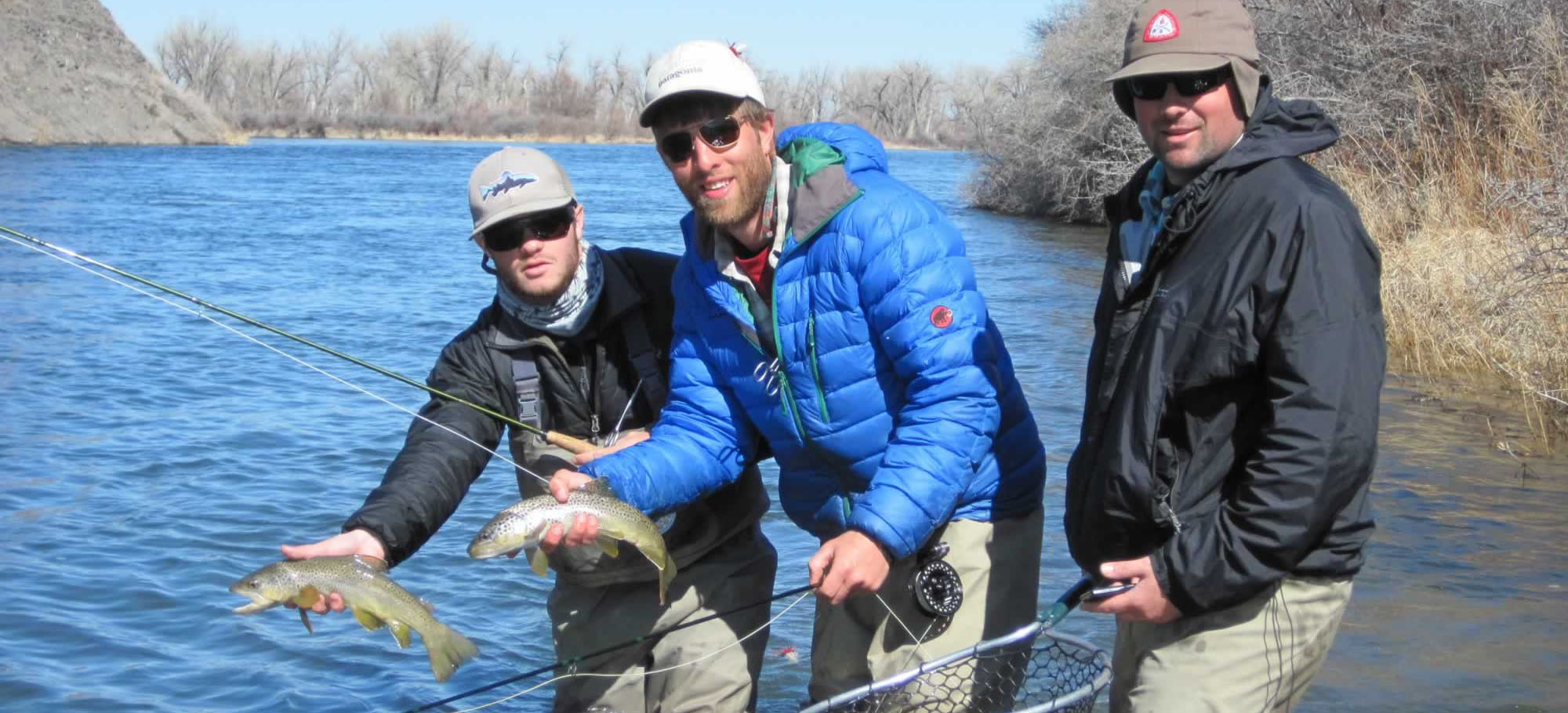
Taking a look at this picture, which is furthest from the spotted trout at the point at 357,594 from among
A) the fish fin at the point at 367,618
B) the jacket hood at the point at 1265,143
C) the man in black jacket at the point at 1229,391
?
the jacket hood at the point at 1265,143

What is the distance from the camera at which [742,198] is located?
3471 millimetres

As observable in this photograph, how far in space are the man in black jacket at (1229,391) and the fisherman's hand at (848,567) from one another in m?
0.48

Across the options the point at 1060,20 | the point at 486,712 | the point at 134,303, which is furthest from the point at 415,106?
the point at 486,712

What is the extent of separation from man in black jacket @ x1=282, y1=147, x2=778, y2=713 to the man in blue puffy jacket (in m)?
0.32

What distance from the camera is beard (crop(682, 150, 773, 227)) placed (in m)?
3.47

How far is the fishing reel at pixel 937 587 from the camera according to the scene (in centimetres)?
353

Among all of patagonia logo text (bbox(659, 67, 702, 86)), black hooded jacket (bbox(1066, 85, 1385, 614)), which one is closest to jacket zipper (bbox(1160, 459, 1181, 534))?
black hooded jacket (bbox(1066, 85, 1385, 614))

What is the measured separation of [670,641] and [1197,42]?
2.21 metres

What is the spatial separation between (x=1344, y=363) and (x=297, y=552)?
242 cm

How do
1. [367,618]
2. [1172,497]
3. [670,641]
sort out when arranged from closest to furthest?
[1172,497], [367,618], [670,641]

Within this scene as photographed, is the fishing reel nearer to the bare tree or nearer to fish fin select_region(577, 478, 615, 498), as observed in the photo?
fish fin select_region(577, 478, 615, 498)

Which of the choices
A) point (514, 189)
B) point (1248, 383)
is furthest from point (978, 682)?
point (514, 189)

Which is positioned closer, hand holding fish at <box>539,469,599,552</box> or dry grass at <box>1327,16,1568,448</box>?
hand holding fish at <box>539,469,599,552</box>

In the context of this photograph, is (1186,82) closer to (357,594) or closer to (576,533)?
(576,533)
